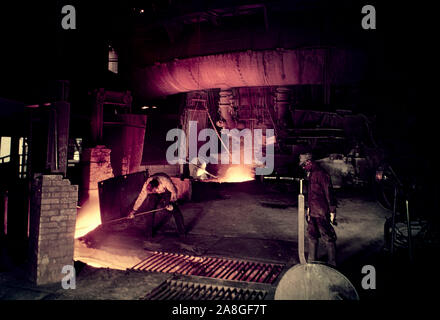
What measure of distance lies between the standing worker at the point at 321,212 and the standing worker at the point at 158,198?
3040 millimetres

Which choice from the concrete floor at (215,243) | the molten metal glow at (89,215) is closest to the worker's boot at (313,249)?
the concrete floor at (215,243)

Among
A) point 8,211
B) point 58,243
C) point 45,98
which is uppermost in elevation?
point 45,98

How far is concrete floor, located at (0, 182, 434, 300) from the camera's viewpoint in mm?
4051

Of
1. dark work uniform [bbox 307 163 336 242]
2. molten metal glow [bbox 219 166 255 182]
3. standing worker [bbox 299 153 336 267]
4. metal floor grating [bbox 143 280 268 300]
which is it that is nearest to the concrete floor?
metal floor grating [bbox 143 280 268 300]

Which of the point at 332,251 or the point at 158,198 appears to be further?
the point at 158,198

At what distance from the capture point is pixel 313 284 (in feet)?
10.1

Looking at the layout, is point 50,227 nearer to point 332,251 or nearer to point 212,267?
point 212,267

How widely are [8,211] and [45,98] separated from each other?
198 centimetres

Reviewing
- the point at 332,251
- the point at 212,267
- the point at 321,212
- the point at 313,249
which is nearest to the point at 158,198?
the point at 212,267

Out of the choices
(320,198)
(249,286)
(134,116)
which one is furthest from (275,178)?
(249,286)

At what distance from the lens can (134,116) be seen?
9000 mm

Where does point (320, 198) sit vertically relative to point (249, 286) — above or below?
above

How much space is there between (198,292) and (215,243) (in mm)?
2148
